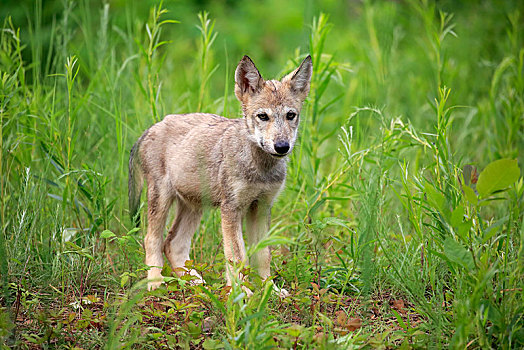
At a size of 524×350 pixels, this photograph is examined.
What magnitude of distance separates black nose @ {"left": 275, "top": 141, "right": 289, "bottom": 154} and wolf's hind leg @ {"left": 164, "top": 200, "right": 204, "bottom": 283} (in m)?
1.17

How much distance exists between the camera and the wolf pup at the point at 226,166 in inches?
171

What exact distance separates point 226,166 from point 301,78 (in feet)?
3.15

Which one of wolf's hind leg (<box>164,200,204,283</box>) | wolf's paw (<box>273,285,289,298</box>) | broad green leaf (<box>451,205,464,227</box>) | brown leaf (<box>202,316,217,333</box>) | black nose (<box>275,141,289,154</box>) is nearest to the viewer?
broad green leaf (<box>451,205,464,227</box>)

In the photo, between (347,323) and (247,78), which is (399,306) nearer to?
(347,323)

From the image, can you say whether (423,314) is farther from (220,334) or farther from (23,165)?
(23,165)

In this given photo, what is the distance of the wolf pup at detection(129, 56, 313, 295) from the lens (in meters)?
4.34

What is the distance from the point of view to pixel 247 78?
446 cm

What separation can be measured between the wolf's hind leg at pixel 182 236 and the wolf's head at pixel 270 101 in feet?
3.51

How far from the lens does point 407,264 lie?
4078 mm

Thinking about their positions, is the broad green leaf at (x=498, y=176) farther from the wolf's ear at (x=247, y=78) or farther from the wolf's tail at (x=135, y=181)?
the wolf's tail at (x=135, y=181)

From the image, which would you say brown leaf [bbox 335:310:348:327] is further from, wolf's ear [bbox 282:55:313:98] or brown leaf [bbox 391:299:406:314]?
wolf's ear [bbox 282:55:313:98]

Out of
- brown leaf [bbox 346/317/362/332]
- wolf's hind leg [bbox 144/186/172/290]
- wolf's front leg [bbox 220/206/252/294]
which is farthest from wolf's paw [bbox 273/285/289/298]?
wolf's hind leg [bbox 144/186/172/290]

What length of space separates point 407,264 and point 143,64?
3.67 metres

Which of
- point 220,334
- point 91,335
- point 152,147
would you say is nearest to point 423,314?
point 220,334
